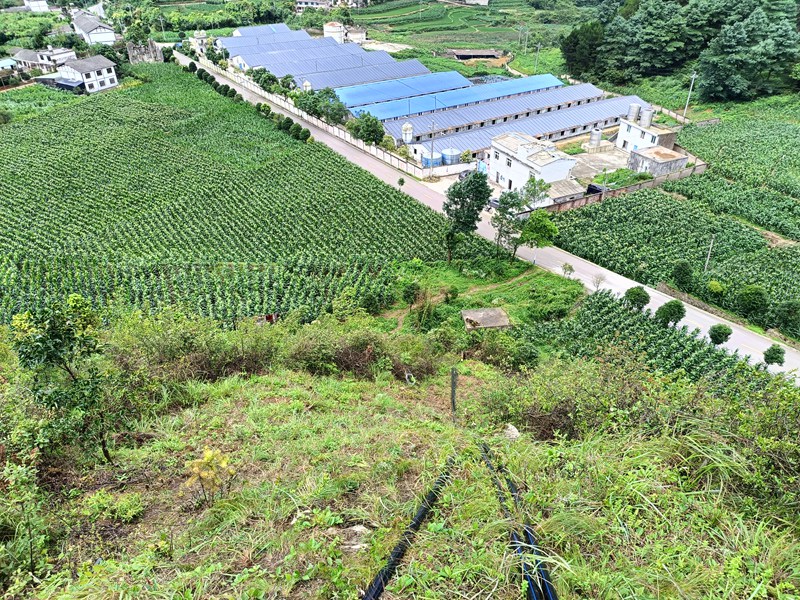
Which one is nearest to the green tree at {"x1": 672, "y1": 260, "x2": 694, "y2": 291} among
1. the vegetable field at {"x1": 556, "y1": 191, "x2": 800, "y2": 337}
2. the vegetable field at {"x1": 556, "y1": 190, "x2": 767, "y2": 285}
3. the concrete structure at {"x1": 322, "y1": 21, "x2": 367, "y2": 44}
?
A: the vegetable field at {"x1": 556, "y1": 191, "x2": 800, "y2": 337}

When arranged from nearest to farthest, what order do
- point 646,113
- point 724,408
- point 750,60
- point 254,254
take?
point 724,408
point 254,254
point 646,113
point 750,60

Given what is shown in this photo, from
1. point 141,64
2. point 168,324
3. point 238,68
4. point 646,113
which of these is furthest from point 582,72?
point 168,324

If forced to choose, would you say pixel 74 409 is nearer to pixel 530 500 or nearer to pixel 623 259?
pixel 530 500

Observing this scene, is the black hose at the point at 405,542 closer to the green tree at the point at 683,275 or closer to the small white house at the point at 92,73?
the green tree at the point at 683,275

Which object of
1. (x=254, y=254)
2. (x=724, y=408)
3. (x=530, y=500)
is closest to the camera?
(x=530, y=500)

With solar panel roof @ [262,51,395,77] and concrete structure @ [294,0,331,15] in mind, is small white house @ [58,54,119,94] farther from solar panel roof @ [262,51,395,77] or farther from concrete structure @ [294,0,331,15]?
concrete structure @ [294,0,331,15]

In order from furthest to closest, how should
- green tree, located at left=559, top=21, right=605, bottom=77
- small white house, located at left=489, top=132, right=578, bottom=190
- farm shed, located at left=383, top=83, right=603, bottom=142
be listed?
green tree, located at left=559, top=21, right=605, bottom=77
farm shed, located at left=383, top=83, right=603, bottom=142
small white house, located at left=489, top=132, right=578, bottom=190
